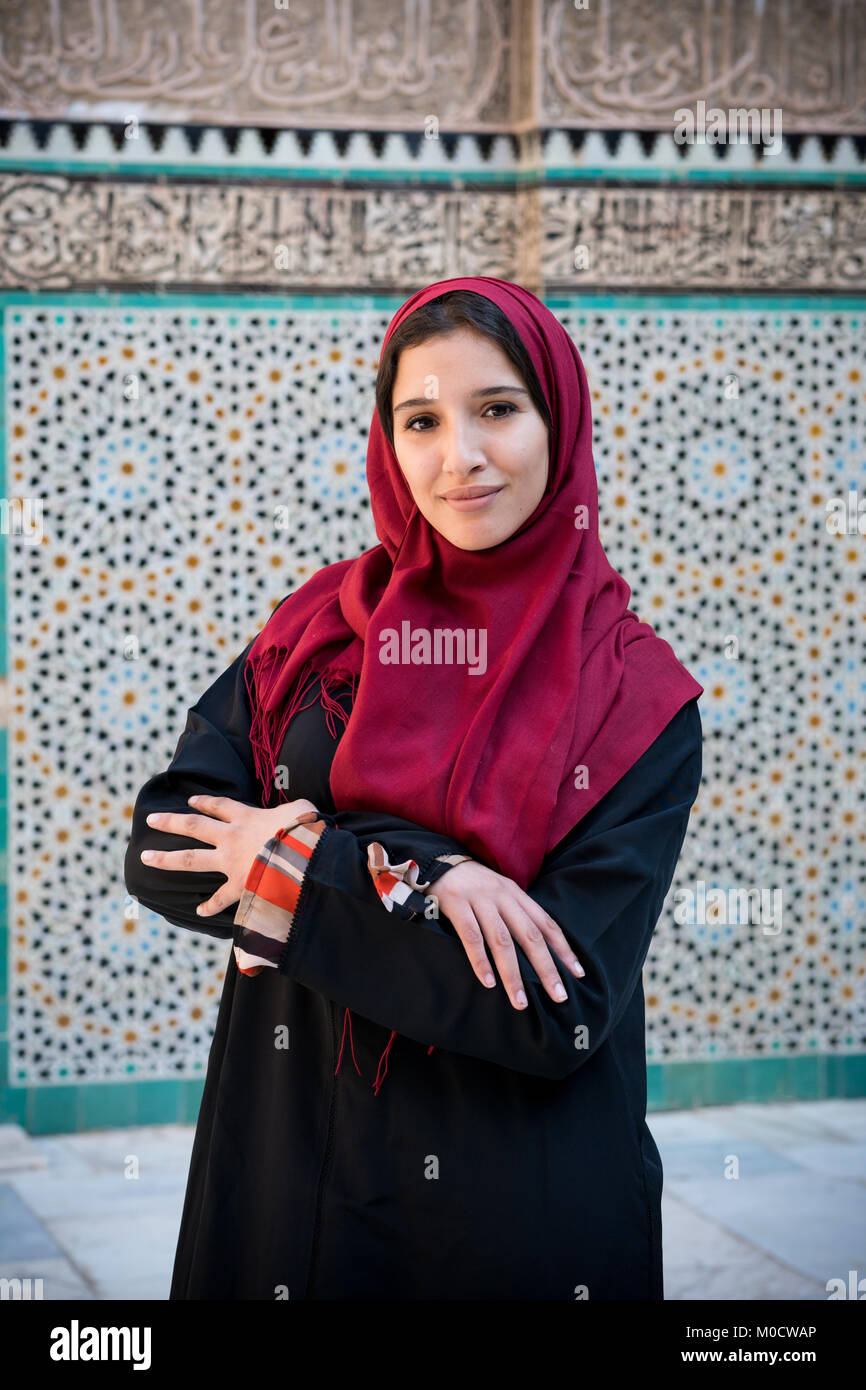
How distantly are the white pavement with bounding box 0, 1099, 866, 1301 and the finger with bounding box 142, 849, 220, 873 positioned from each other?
46.8 inches

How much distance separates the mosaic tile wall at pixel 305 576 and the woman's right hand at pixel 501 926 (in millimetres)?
1715

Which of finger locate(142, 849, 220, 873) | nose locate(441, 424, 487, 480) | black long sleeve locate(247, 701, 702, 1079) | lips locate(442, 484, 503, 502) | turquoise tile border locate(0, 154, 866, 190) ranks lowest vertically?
black long sleeve locate(247, 701, 702, 1079)

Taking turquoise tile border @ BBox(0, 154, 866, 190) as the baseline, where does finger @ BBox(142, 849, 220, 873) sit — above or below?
below

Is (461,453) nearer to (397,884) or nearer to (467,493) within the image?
(467,493)

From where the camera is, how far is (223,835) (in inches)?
39.0

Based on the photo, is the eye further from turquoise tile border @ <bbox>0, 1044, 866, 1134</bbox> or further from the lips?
turquoise tile border @ <bbox>0, 1044, 866, 1134</bbox>

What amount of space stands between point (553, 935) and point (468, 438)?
36cm

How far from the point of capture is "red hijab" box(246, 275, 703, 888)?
39.4 inches

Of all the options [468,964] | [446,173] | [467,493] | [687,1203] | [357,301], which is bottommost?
[687,1203]

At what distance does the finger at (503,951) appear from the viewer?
91cm

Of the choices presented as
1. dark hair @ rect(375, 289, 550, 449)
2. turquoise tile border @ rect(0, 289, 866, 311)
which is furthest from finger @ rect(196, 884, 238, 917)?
turquoise tile border @ rect(0, 289, 866, 311)

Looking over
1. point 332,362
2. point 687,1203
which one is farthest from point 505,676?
point 332,362
